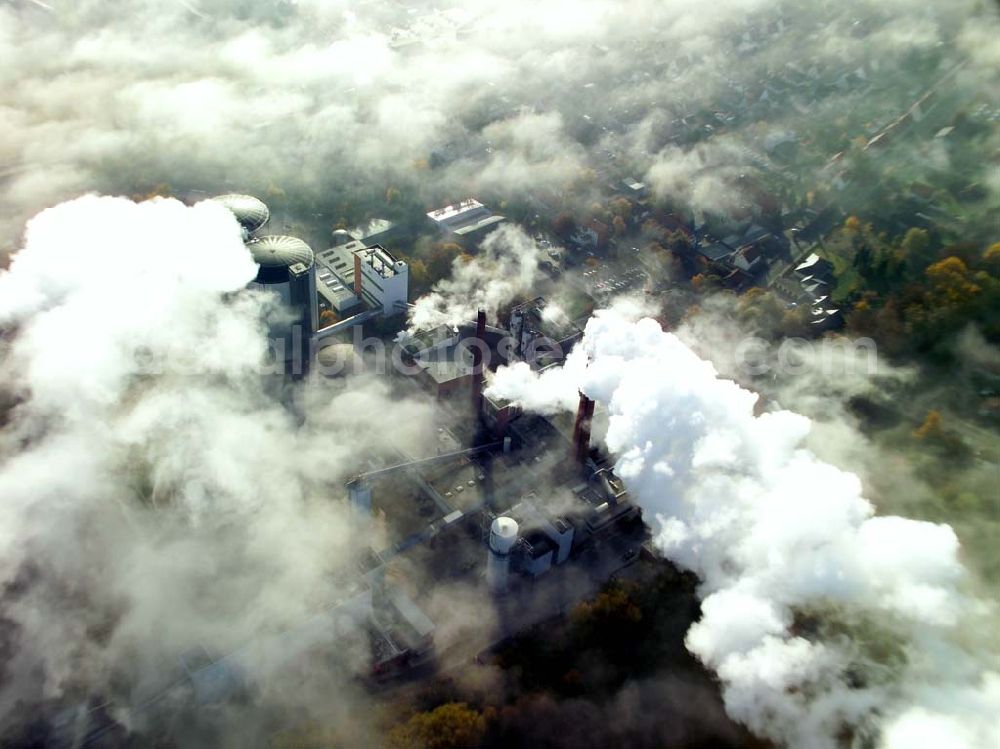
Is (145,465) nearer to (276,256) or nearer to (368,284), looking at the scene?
(276,256)

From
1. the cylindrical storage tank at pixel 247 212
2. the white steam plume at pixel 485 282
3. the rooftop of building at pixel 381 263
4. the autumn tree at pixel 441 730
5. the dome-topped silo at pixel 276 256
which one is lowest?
the autumn tree at pixel 441 730

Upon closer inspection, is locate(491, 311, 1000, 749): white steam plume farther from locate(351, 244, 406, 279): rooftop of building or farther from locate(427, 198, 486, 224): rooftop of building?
locate(427, 198, 486, 224): rooftop of building

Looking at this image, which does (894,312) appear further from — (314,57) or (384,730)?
(314,57)

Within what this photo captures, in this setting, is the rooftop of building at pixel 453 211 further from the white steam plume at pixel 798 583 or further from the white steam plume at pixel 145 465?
the white steam plume at pixel 798 583

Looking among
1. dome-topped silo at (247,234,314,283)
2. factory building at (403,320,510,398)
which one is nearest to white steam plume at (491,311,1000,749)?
factory building at (403,320,510,398)

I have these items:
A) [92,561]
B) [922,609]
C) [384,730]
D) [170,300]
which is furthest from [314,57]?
[922,609]

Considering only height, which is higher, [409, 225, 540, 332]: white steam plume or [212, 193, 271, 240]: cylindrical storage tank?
[212, 193, 271, 240]: cylindrical storage tank

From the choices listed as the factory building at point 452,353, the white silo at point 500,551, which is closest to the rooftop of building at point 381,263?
the factory building at point 452,353
